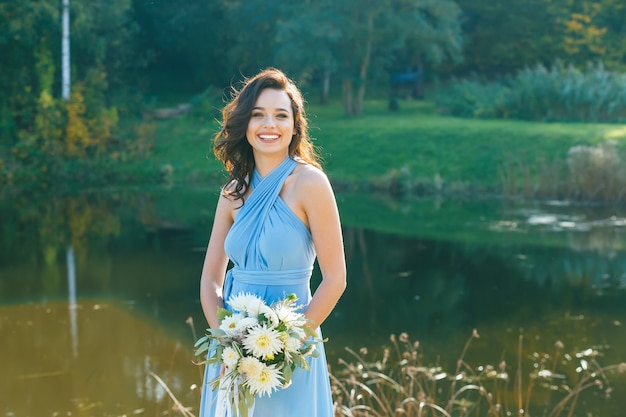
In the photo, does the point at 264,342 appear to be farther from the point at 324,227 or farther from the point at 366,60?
the point at 366,60

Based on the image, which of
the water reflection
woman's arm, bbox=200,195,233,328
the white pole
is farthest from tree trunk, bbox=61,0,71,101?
woman's arm, bbox=200,195,233,328

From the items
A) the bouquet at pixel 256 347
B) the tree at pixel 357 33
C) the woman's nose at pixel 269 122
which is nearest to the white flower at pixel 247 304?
the bouquet at pixel 256 347

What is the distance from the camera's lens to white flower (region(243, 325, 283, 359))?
2.66 m

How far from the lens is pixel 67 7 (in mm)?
23453

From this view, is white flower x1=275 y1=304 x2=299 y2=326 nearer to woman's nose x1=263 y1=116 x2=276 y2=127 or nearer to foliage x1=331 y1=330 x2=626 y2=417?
woman's nose x1=263 y1=116 x2=276 y2=127

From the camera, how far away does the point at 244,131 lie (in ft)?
10.1

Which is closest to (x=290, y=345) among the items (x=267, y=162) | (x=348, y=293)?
(x=267, y=162)

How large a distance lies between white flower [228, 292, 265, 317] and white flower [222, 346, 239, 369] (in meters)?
0.13

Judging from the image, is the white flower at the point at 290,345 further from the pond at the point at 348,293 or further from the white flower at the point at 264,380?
the pond at the point at 348,293

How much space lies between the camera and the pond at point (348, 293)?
773 cm

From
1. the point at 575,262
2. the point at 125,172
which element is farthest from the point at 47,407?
the point at 125,172

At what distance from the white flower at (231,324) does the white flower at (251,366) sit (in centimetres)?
9

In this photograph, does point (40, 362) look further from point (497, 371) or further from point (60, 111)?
point (60, 111)

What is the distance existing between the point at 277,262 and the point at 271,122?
48cm
